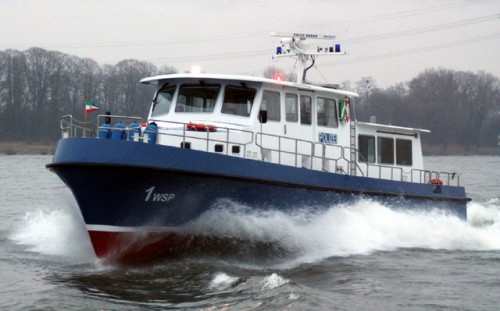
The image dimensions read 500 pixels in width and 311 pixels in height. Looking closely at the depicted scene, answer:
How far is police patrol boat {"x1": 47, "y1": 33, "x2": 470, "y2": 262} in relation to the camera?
11.6 metres

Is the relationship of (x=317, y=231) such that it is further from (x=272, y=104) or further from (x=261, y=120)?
(x=272, y=104)

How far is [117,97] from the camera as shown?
50.2 m

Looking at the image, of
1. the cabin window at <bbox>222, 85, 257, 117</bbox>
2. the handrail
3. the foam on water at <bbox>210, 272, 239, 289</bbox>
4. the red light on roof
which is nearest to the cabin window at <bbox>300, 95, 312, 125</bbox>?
the red light on roof

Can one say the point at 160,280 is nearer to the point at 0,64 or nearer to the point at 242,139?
the point at 242,139

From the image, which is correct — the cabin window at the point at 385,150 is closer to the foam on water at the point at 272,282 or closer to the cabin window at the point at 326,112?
the cabin window at the point at 326,112

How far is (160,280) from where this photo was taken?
440 inches

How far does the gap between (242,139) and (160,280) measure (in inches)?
129

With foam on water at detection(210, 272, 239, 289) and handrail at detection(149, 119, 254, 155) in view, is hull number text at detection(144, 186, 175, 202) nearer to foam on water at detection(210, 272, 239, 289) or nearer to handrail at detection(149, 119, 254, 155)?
handrail at detection(149, 119, 254, 155)

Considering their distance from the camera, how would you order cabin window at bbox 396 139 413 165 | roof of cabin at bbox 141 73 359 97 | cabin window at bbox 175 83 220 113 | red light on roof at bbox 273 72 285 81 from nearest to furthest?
roof of cabin at bbox 141 73 359 97 → cabin window at bbox 175 83 220 113 → red light on roof at bbox 273 72 285 81 → cabin window at bbox 396 139 413 165

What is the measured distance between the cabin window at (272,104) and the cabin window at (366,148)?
2.71 meters

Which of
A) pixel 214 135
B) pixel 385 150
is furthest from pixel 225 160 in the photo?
pixel 385 150

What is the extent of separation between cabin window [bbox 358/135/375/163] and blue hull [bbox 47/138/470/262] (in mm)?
3565

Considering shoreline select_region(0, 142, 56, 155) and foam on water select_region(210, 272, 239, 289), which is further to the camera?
shoreline select_region(0, 142, 56, 155)

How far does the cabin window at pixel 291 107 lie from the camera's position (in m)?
14.2
